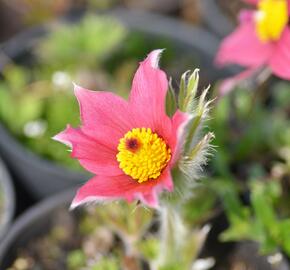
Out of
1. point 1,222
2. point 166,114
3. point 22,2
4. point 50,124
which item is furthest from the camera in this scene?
point 22,2

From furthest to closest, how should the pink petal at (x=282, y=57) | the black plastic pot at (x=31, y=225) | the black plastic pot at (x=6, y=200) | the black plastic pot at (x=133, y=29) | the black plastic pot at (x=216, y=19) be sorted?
the black plastic pot at (x=216, y=19) → the black plastic pot at (x=133, y=29) → the black plastic pot at (x=6, y=200) → the black plastic pot at (x=31, y=225) → the pink petal at (x=282, y=57)

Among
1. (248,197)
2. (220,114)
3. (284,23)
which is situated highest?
(284,23)

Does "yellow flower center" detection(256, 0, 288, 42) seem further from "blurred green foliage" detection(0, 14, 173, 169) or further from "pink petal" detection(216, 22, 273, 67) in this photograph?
"blurred green foliage" detection(0, 14, 173, 169)

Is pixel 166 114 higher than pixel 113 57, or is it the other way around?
pixel 166 114

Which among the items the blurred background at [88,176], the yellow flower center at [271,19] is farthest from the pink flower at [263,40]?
the blurred background at [88,176]

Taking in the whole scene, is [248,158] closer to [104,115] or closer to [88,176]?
[88,176]

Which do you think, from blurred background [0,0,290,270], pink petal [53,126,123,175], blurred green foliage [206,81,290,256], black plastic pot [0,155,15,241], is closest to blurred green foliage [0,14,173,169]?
blurred background [0,0,290,270]

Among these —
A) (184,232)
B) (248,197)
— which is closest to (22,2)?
(248,197)

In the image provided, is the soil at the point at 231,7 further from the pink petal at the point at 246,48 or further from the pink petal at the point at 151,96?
the pink petal at the point at 151,96

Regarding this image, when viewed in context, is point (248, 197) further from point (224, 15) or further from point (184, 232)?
point (224, 15)
